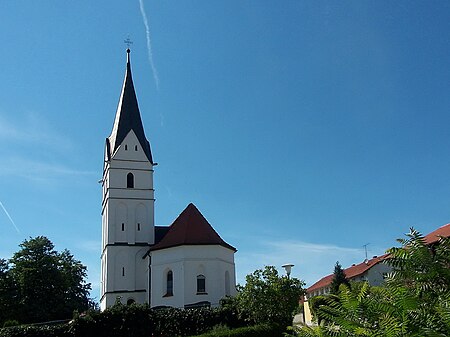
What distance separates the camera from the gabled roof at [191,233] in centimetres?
4244

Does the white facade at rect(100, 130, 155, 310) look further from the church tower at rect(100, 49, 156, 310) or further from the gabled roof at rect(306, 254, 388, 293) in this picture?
the gabled roof at rect(306, 254, 388, 293)

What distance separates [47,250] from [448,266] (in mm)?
57792

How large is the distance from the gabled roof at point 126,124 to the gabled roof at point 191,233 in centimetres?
731

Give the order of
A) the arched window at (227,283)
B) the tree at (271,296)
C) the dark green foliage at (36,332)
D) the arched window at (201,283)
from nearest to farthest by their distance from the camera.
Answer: the tree at (271,296)
the dark green foliage at (36,332)
the arched window at (201,283)
the arched window at (227,283)

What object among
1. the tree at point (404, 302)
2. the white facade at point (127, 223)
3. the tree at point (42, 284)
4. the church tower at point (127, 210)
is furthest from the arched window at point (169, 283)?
the tree at point (404, 302)

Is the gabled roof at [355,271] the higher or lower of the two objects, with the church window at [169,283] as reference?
higher

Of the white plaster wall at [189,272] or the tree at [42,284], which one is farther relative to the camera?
the tree at [42,284]

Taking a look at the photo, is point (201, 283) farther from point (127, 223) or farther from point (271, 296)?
point (271, 296)

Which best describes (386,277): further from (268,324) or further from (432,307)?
(268,324)

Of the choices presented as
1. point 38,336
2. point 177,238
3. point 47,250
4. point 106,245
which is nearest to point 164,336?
point 38,336

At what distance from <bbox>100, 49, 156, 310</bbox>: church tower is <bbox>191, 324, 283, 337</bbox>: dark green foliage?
21.6m

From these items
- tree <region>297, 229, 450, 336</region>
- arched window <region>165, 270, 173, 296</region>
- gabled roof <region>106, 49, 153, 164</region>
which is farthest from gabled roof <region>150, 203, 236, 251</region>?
tree <region>297, 229, 450, 336</region>

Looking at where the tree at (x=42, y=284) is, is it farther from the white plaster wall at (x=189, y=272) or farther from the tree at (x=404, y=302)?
the tree at (x=404, y=302)

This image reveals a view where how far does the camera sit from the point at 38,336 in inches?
1084
